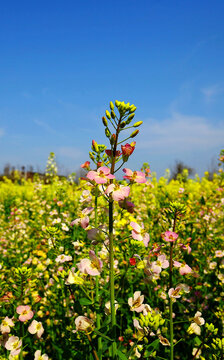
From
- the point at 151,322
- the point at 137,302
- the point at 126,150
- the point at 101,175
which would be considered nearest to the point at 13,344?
the point at 137,302

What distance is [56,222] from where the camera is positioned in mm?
2723

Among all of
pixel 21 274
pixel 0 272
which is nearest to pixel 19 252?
pixel 0 272

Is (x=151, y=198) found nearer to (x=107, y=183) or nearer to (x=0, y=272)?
(x=0, y=272)

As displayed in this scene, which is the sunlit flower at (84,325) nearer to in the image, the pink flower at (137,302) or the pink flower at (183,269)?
the pink flower at (137,302)

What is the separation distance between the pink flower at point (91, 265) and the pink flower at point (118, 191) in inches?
12.3

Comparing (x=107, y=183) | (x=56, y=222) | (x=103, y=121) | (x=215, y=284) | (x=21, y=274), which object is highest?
(x=103, y=121)

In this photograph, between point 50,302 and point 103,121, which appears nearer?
point 103,121

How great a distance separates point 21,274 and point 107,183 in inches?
36.0

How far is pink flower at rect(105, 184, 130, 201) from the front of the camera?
1212 millimetres

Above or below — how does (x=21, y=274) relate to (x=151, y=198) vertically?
below

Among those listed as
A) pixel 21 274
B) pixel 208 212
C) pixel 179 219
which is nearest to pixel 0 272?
pixel 21 274

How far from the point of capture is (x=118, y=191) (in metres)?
1.25

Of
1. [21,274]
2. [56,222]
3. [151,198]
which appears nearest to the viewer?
[21,274]

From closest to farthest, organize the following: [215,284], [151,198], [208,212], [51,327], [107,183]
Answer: [107,183]
[51,327]
[215,284]
[208,212]
[151,198]
